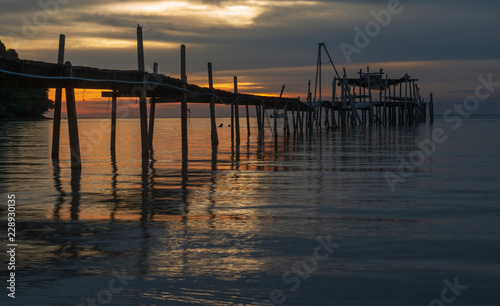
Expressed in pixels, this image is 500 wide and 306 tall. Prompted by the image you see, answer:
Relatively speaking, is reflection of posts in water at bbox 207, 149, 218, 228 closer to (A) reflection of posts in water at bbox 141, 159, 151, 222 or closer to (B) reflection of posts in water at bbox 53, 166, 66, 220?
(A) reflection of posts in water at bbox 141, 159, 151, 222

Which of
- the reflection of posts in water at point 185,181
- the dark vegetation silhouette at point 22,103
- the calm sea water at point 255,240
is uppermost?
the dark vegetation silhouette at point 22,103

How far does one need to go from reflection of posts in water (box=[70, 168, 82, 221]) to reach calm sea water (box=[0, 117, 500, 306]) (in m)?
0.04

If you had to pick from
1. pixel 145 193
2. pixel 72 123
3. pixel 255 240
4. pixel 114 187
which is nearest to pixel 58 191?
pixel 114 187

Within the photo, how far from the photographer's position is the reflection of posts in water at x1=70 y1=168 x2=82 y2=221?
9.43 meters

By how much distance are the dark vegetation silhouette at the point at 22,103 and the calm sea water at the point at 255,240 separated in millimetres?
90045

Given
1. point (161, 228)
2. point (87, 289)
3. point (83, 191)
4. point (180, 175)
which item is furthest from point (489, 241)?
point (180, 175)

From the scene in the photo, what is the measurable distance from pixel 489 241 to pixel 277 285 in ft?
10.6

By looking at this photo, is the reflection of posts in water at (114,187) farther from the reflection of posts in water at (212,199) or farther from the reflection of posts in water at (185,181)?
Result: the reflection of posts in water at (212,199)

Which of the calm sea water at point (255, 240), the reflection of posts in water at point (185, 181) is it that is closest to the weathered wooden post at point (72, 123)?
the calm sea water at point (255, 240)

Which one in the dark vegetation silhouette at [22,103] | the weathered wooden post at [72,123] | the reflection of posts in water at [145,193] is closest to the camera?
the reflection of posts in water at [145,193]

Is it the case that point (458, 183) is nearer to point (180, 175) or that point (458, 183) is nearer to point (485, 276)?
point (180, 175)

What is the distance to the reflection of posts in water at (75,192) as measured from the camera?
9.43 m

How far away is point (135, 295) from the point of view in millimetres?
5391

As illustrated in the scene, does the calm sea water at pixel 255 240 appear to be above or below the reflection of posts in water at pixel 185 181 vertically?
below
